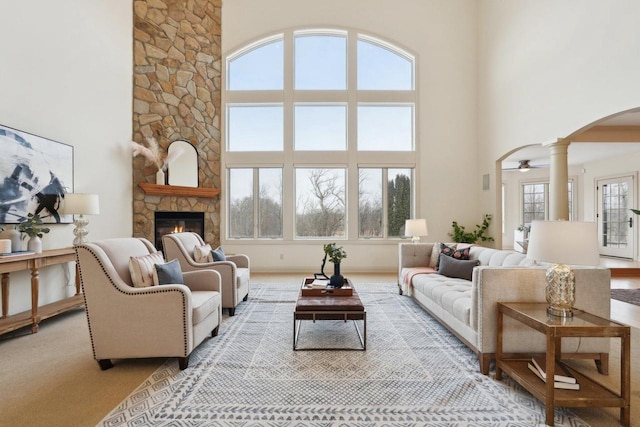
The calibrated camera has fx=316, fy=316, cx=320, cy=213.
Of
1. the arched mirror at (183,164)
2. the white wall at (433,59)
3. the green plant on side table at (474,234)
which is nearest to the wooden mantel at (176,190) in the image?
the arched mirror at (183,164)

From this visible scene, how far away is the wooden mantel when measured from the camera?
5.86 metres

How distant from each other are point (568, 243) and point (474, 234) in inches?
196

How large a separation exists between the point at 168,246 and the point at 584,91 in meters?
5.52

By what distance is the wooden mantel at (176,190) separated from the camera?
5859 mm

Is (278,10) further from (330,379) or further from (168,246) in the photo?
(330,379)

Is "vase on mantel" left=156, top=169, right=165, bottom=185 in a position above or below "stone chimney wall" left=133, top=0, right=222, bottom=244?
below

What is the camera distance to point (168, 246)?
3.73 metres

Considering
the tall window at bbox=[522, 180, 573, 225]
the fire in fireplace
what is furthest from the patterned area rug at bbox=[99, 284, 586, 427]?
the tall window at bbox=[522, 180, 573, 225]

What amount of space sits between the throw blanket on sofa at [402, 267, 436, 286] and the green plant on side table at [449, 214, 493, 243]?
96.1 inches

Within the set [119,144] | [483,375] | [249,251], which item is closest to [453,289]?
[483,375]

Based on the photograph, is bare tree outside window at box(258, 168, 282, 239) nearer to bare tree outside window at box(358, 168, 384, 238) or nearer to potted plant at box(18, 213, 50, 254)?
bare tree outside window at box(358, 168, 384, 238)

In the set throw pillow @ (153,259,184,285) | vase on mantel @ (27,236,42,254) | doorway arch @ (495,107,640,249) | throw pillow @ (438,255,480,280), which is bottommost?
throw pillow @ (438,255,480,280)

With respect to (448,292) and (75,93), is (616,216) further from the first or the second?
(75,93)

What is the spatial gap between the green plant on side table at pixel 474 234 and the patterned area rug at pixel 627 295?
6.91ft
